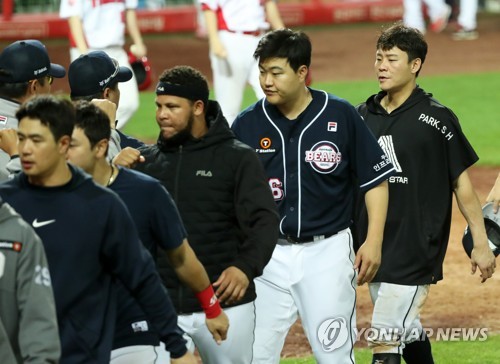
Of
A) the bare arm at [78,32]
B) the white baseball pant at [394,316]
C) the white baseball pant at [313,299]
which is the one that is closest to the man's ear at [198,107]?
the white baseball pant at [313,299]

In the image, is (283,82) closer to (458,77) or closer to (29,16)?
(458,77)

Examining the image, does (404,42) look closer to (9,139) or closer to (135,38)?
(9,139)

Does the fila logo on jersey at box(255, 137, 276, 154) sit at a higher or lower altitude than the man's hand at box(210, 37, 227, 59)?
higher

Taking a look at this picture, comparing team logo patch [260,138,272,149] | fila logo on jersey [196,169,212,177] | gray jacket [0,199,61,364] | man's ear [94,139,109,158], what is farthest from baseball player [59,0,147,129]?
gray jacket [0,199,61,364]

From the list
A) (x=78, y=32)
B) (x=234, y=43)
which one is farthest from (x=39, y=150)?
(x=234, y=43)

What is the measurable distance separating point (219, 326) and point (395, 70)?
2.19 m

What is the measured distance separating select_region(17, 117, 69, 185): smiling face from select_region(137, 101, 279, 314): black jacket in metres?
1.17

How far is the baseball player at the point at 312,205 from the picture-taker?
5855 mm

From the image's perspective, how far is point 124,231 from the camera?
14.0 ft

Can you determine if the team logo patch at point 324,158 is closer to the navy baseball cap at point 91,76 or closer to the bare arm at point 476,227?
the bare arm at point 476,227

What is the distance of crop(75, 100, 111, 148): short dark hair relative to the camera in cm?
458

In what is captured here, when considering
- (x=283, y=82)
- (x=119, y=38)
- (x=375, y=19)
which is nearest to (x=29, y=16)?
(x=375, y=19)

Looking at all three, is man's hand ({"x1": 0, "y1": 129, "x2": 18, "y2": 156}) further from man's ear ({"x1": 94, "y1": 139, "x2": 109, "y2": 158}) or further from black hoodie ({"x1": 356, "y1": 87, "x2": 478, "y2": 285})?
black hoodie ({"x1": 356, "y1": 87, "x2": 478, "y2": 285})

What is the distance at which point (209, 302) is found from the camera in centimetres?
493
